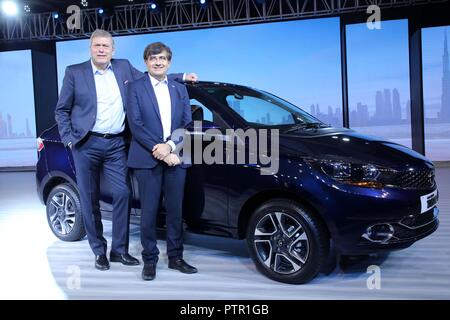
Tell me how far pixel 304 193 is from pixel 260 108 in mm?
1027

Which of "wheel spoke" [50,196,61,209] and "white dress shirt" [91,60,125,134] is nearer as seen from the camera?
"white dress shirt" [91,60,125,134]

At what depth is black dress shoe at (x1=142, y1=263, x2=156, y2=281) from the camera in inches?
131

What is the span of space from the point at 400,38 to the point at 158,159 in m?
8.40

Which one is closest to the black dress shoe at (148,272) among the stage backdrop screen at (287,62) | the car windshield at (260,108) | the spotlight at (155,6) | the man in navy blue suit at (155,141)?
the man in navy blue suit at (155,141)

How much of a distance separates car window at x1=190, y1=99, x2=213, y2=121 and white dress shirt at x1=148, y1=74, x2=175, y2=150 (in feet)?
0.82

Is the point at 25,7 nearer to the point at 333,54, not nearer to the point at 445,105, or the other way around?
the point at 333,54

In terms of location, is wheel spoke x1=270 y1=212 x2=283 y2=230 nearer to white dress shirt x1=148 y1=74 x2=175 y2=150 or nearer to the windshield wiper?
the windshield wiper

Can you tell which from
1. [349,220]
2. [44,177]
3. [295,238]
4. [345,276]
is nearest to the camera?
[349,220]

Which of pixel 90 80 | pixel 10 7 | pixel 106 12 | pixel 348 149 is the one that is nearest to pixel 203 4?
pixel 106 12

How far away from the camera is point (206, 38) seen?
34.7 ft

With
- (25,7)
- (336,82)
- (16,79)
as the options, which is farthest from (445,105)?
(16,79)

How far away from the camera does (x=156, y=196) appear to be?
3303 millimetres

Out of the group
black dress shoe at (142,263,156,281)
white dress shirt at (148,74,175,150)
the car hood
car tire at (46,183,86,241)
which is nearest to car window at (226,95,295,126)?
the car hood

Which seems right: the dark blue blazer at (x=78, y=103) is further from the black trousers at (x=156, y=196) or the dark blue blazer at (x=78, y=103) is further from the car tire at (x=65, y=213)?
the car tire at (x=65, y=213)
